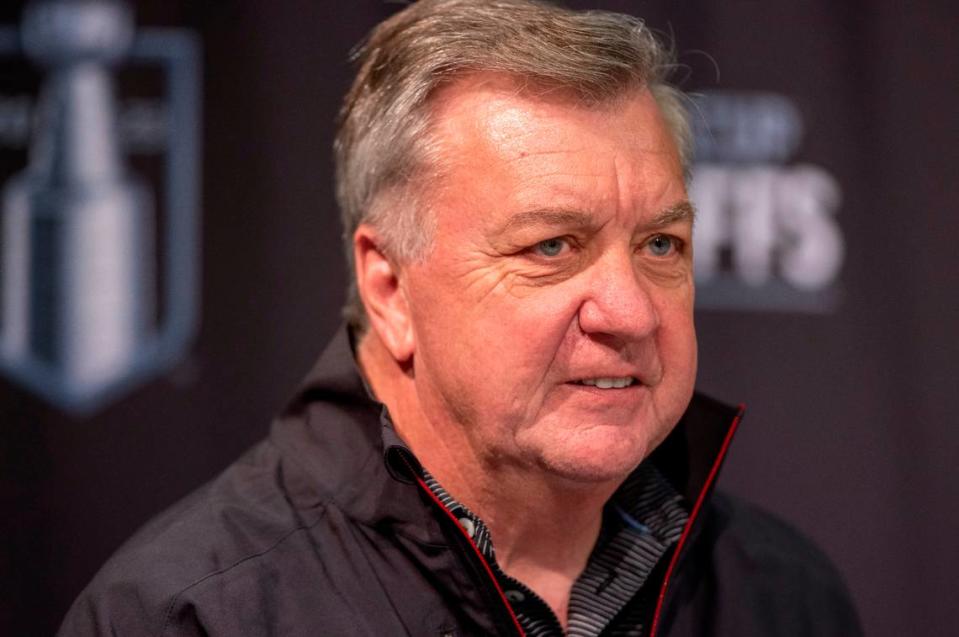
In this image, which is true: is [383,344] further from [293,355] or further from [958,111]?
[958,111]

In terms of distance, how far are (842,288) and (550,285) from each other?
4.54 ft

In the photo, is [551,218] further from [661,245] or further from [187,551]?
[187,551]

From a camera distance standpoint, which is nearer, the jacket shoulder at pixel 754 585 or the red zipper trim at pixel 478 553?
the red zipper trim at pixel 478 553

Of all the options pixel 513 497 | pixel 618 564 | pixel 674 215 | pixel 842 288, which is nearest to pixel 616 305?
pixel 674 215

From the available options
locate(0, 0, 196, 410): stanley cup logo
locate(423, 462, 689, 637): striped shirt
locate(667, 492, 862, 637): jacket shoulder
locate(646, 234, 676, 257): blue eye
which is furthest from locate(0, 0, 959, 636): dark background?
locate(646, 234, 676, 257): blue eye

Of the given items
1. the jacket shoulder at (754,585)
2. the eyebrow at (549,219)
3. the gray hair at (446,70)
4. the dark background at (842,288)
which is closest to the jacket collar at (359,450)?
the jacket shoulder at (754,585)

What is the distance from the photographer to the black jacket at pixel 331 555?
4.87 ft

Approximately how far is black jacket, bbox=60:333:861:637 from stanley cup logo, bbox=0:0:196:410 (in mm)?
753

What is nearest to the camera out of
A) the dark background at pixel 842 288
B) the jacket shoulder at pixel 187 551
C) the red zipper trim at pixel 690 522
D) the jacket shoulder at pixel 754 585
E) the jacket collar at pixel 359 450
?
the jacket shoulder at pixel 187 551

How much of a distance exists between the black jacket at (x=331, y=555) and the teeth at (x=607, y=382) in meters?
0.28

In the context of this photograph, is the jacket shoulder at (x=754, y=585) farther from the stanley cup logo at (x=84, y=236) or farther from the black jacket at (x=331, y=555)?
the stanley cup logo at (x=84, y=236)

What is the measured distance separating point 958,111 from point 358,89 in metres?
1.71

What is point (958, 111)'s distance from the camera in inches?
107

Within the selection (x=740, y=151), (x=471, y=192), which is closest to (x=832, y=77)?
(x=740, y=151)
